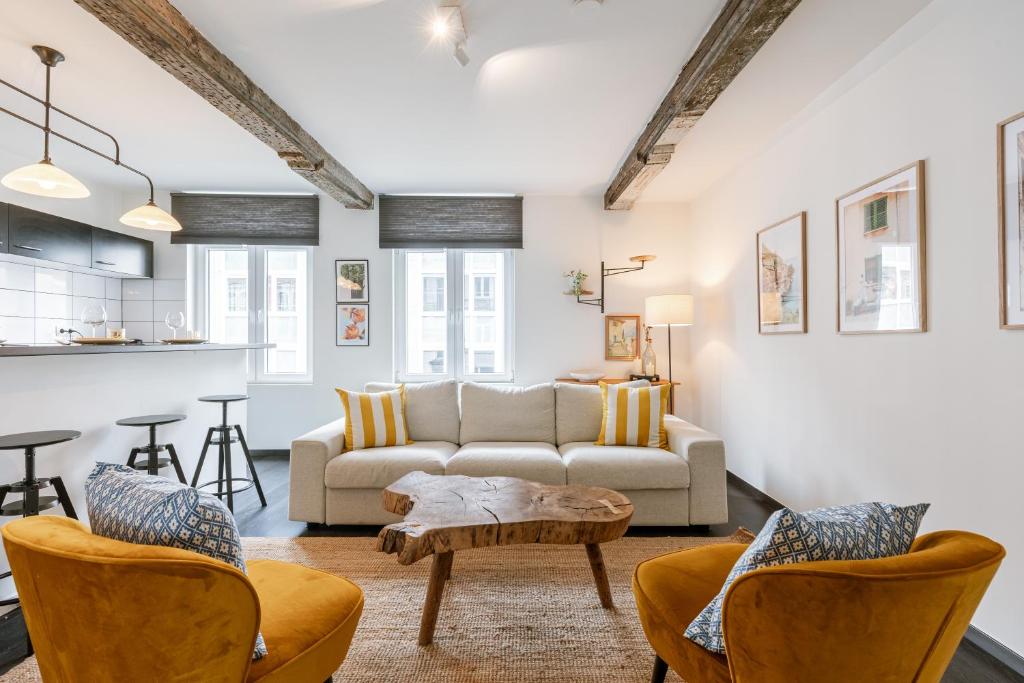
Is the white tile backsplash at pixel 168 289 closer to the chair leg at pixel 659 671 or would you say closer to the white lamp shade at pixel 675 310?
the white lamp shade at pixel 675 310

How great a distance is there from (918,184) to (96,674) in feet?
10.3

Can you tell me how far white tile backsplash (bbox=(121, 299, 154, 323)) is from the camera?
4574 mm

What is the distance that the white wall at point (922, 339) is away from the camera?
1725mm

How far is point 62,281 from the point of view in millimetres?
3996

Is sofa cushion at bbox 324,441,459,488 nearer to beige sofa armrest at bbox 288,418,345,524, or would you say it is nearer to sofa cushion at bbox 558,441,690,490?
beige sofa armrest at bbox 288,418,345,524

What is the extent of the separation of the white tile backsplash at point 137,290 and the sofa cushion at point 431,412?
9.31 feet

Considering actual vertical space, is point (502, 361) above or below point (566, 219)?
below

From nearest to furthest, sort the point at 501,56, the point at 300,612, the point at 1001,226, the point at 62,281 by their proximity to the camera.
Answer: the point at 300,612 → the point at 1001,226 → the point at 501,56 → the point at 62,281

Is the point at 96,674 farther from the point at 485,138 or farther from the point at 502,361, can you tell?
the point at 502,361

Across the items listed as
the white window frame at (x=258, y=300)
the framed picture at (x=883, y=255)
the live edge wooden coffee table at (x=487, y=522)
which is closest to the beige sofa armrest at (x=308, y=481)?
the live edge wooden coffee table at (x=487, y=522)

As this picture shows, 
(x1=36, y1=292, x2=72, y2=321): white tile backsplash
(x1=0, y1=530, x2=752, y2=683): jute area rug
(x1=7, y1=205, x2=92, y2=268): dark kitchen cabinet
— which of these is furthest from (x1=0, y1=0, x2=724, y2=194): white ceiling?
(x1=0, y1=530, x2=752, y2=683): jute area rug

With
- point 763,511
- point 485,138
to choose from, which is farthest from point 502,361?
point 763,511

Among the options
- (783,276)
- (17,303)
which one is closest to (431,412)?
(783,276)

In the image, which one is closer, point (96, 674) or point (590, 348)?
point (96, 674)
